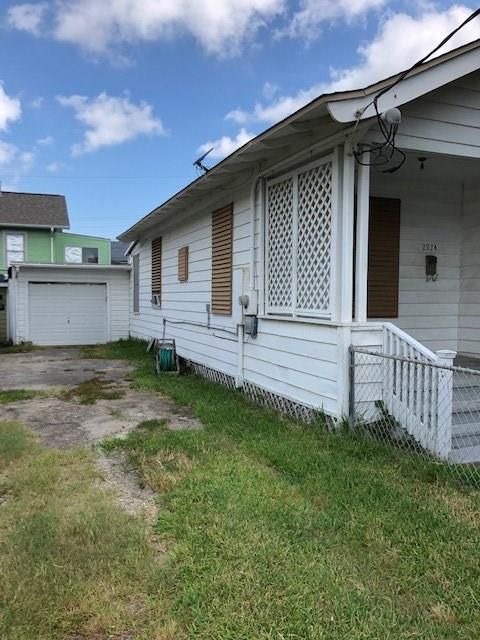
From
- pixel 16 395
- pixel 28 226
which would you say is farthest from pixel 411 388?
pixel 28 226

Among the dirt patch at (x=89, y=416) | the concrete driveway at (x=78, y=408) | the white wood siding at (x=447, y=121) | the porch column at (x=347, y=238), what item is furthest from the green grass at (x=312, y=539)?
the white wood siding at (x=447, y=121)

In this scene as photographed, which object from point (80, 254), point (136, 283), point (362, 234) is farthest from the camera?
point (80, 254)

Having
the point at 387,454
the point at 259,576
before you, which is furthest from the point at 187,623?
the point at 387,454

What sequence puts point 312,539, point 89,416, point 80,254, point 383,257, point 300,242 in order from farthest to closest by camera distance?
point 80,254
point 383,257
point 89,416
point 300,242
point 312,539

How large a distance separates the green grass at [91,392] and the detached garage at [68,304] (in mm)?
7131

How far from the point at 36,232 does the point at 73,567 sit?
20217 millimetres

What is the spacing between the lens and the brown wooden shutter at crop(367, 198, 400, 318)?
5.89 metres

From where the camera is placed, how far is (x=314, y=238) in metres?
5.07

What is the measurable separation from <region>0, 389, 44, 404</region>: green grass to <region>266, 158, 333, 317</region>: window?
3627 millimetres

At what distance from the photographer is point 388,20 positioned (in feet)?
19.9

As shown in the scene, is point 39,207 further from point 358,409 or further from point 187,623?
point 187,623

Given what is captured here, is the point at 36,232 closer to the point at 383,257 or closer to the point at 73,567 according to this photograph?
the point at 383,257

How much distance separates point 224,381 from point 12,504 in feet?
14.7

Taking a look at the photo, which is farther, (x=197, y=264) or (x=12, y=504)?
(x=197, y=264)
